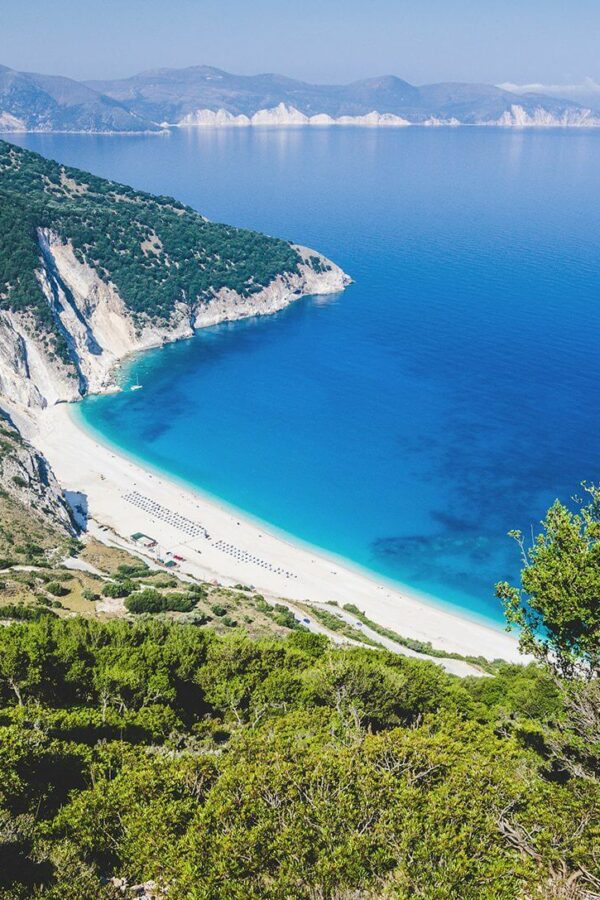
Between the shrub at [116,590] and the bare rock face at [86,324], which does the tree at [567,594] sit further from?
the bare rock face at [86,324]

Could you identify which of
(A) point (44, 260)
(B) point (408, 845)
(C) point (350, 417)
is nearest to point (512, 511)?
(C) point (350, 417)

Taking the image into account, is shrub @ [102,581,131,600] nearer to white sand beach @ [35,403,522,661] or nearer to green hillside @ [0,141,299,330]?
white sand beach @ [35,403,522,661]

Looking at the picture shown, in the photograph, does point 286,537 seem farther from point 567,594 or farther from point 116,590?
point 567,594

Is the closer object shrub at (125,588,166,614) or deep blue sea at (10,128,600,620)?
shrub at (125,588,166,614)

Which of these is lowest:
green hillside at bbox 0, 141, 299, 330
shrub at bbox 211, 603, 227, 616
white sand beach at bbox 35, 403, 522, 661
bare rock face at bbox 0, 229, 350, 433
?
white sand beach at bbox 35, 403, 522, 661

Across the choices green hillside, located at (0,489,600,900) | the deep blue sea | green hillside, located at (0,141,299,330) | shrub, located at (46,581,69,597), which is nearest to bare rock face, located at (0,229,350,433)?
green hillside, located at (0,141,299,330)

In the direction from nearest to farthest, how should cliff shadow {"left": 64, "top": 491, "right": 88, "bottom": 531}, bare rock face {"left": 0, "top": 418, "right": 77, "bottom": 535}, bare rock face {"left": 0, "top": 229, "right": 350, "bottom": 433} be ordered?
1. bare rock face {"left": 0, "top": 418, "right": 77, "bottom": 535}
2. cliff shadow {"left": 64, "top": 491, "right": 88, "bottom": 531}
3. bare rock face {"left": 0, "top": 229, "right": 350, "bottom": 433}

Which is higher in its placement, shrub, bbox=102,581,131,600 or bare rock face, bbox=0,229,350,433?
bare rock face, bbox=0,229,350,433
